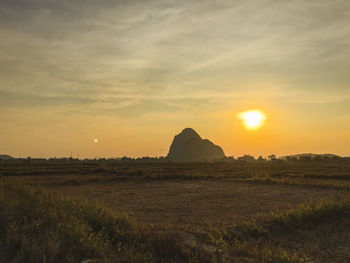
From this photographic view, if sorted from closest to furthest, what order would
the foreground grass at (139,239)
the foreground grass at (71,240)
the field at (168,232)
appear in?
the foreground grass at (71,240) → the foreground grass at (139,239) → the field at (168,232)

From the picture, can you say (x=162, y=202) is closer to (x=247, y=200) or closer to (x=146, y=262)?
(x=247, y=200)

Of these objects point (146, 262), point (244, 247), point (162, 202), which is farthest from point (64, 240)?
point (162, 202)

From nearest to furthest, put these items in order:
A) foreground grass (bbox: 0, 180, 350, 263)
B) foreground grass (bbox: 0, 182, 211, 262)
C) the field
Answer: foreground grass (bbox: 0, 182, 211, 262) → foreground grass (bbox: 0, 180, 350, 263) → the field

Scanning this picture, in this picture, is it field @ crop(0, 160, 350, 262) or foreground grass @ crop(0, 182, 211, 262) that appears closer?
foreground grass @ crop(0, 182, 211, 262)

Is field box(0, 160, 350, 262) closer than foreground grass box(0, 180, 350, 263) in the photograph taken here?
No

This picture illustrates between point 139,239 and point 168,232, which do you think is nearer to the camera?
point 139,239

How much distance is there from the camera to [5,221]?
29.2 feet

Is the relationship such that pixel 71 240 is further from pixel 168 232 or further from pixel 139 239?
pixel 168 232

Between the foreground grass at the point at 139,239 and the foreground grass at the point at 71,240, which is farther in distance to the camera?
the foreground grass at the point at 139,239

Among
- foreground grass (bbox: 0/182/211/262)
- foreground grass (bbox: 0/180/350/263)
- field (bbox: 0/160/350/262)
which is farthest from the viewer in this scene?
field (bbox: 0/160/350/262)

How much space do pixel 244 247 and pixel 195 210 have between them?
7.44 m

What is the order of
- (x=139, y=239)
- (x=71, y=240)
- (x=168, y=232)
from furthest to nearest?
(x=168, y=232)
(x=139, y=239)
(x=71, y=240)

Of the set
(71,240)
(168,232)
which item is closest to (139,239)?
(168,232)

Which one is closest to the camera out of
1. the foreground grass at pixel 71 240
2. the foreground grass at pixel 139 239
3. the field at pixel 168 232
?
the foreground grass at pixel 71 240
